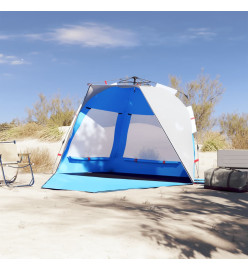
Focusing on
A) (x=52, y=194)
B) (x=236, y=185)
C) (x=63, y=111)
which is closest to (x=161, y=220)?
(x=52, y=194)

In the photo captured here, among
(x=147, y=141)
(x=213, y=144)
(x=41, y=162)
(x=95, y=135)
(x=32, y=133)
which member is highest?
(x=32, y=133)

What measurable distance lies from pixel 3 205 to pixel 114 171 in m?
4.10

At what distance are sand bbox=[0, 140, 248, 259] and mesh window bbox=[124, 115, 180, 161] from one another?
2.22m

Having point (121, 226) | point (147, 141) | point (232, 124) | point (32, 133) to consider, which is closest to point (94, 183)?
point (147, 141)

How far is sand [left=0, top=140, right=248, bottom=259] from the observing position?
2764 millimetres

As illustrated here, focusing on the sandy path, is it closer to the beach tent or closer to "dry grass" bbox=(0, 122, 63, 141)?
the beach tent

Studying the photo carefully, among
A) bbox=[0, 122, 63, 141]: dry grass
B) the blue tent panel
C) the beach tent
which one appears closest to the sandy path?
the blue tent panel

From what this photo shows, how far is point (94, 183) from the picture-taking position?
6.48 metres

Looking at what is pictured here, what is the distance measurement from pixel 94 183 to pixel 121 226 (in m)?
3.13

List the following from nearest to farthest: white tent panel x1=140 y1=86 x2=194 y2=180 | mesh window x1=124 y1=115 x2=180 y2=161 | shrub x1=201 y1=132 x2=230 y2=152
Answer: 1. white tent panel x1=140 y1=86 x2=194 y2=180
2. mesh window x1=124 y1=115 x2=180 y2=161
3. shrub x1=201 y1=132 x2=230 y2=152

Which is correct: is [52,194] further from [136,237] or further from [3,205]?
[136,237]

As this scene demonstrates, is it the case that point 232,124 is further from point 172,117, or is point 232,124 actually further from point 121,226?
point 121,226

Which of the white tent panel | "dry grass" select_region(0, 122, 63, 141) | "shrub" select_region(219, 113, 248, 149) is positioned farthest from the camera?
"shrub" select_region(219, 113, 248, 149)

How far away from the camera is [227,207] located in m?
4.80
